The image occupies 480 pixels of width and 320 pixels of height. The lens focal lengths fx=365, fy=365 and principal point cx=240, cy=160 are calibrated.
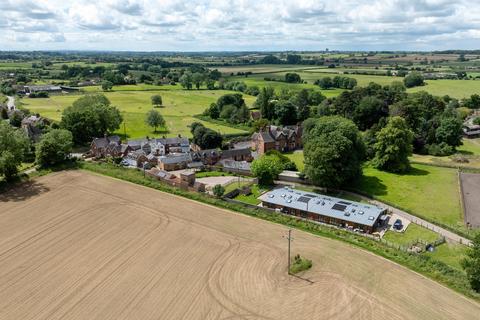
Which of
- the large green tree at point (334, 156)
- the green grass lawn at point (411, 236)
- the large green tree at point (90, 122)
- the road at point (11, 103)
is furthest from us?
the road at point (11, 103)

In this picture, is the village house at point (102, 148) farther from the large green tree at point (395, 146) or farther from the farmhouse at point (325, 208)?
the large green tree at point (395, 146)

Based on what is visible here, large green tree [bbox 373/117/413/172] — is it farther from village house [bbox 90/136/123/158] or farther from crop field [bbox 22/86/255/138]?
village house [bbox 90/136/123/158]

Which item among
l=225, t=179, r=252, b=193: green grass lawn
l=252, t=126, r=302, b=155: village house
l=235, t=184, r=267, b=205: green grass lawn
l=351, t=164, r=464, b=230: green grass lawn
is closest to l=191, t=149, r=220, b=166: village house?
l=252, t=126, r=302, b=155: village house

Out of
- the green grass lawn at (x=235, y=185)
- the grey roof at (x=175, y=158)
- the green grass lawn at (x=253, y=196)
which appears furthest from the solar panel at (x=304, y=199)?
the grey roof at (x=175, y=158)

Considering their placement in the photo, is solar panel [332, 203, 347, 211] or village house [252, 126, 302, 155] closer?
solar panel [332, 203, 347, 211]

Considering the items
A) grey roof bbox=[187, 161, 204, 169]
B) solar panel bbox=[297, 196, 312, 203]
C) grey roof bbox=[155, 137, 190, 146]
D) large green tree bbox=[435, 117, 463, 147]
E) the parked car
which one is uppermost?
large green tree bbox=[435, 117, 463, 147]

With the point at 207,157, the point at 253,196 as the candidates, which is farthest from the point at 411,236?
the point at 207,157
